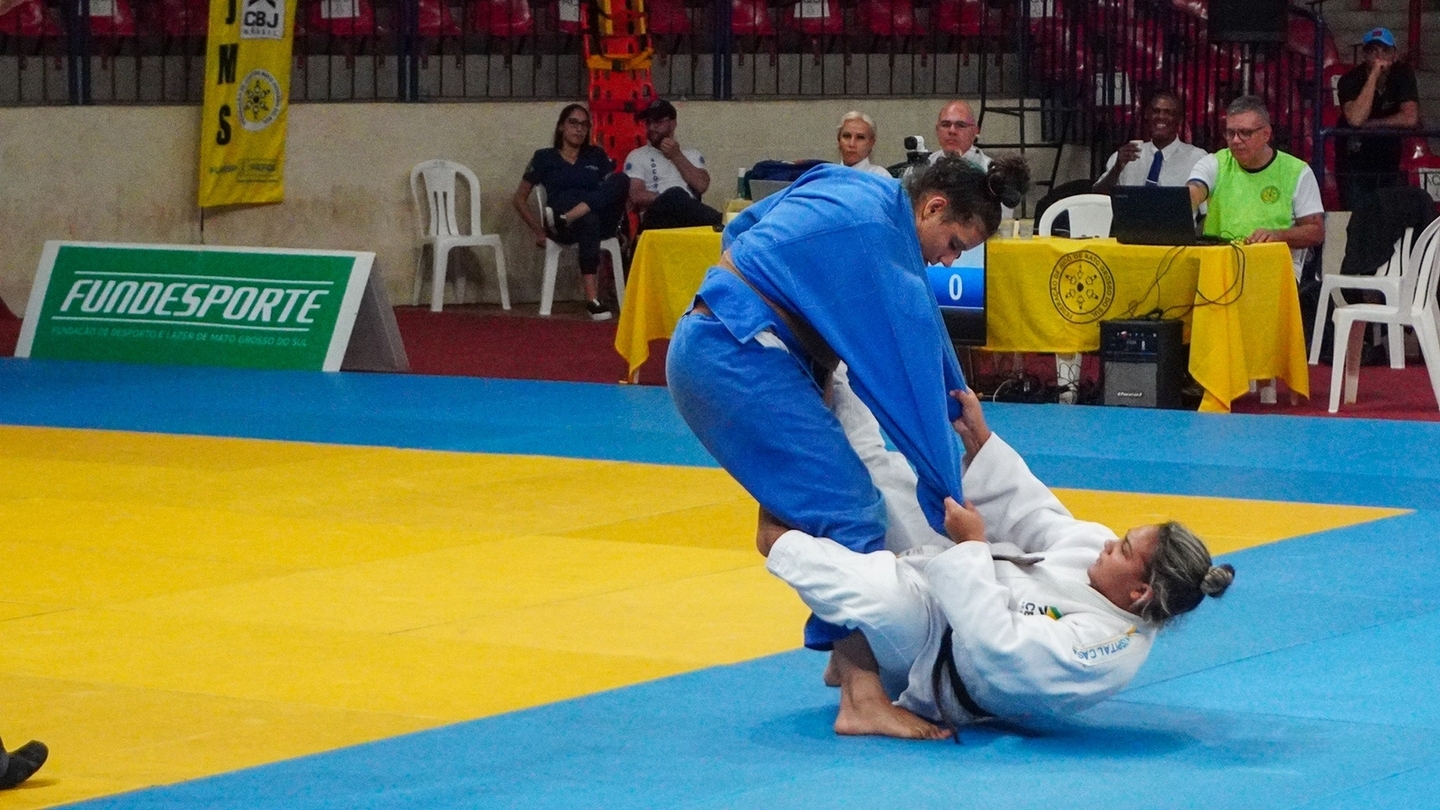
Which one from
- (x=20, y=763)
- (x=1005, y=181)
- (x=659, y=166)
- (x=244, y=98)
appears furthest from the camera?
(x=244, y=98)

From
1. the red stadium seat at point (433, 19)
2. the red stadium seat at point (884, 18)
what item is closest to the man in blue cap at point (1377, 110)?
the red stadium seat at point (884, 18)

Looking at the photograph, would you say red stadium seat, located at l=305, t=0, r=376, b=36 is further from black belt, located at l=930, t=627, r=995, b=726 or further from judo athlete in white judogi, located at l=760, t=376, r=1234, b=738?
black belt, located at l=930, t=627, r=995, b=726

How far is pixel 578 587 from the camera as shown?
7.03m

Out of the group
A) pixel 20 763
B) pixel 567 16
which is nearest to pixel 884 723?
pixel 20 763

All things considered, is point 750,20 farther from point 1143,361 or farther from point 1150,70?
point 1143,361

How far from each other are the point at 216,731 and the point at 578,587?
1941mm

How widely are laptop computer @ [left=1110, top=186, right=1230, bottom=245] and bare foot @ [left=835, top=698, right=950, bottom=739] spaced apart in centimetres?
672

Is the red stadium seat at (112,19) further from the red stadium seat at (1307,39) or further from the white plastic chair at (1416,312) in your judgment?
the white plastic chair at (1416,312)

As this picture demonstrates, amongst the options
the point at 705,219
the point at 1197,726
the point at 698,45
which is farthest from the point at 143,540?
the point at 698,45

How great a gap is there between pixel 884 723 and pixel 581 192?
39.1 feet

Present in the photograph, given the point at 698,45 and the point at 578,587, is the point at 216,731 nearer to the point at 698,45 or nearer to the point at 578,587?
the point at 578,587

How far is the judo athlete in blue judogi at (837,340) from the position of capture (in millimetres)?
5043

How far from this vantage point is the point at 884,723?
512 centimetres

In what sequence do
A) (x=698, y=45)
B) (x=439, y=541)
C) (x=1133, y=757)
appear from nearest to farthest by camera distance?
(x=1133, y=757)
(x=439, y=541)
(x=698, y=45)
